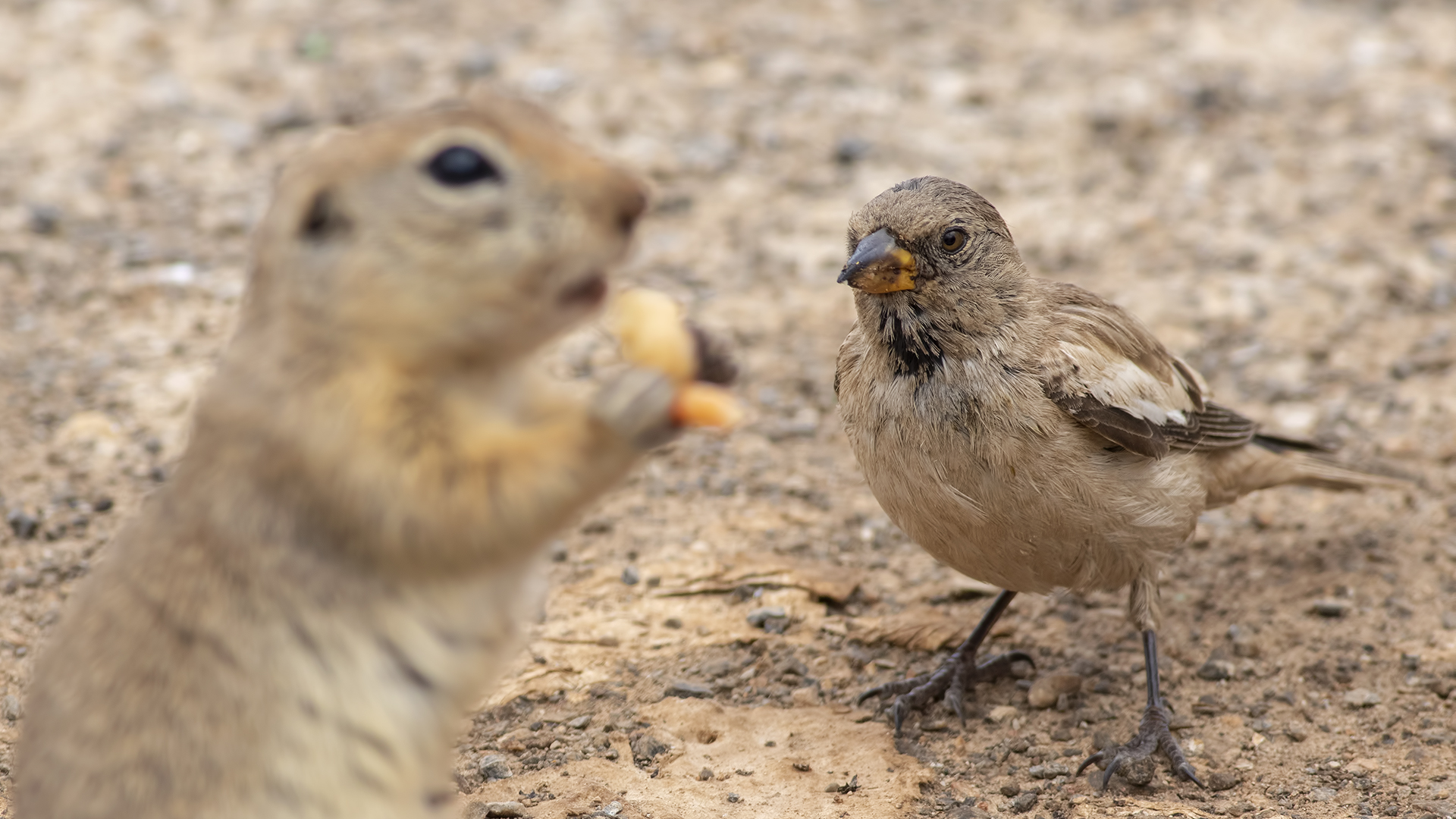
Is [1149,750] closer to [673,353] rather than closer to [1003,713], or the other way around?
[1003,713]

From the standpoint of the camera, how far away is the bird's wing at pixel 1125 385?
5.04 m

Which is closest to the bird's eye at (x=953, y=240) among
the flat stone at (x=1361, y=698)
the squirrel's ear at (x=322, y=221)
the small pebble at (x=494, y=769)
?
the flat stone at (x=1361, y=698)

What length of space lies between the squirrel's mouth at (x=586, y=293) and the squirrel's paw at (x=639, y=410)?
234 millimetres

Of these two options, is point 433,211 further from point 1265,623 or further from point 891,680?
point 1265,623

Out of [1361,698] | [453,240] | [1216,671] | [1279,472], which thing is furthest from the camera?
[1279,472]

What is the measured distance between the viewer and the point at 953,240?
16.7 ft

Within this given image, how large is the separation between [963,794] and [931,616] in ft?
4.23

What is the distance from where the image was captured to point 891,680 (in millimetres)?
5738

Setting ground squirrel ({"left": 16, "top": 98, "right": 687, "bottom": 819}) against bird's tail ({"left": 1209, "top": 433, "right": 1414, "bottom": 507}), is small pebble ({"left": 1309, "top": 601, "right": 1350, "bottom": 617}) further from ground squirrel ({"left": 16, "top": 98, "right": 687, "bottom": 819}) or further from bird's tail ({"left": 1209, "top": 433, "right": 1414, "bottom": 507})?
ground squirrel ({"left": 16, "top": 98, "right": 687, "bottom": 819})

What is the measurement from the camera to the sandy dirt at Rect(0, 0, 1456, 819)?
5199 mm

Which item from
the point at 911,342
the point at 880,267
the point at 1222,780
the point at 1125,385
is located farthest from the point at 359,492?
the point at 1222,780

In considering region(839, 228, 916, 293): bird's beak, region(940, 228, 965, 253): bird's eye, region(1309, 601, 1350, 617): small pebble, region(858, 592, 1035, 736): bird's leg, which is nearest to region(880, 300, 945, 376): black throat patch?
region(839, 228, 916, 293): bird's beak

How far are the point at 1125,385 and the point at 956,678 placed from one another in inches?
51.5

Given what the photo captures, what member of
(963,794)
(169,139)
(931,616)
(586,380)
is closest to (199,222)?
(169,139)
